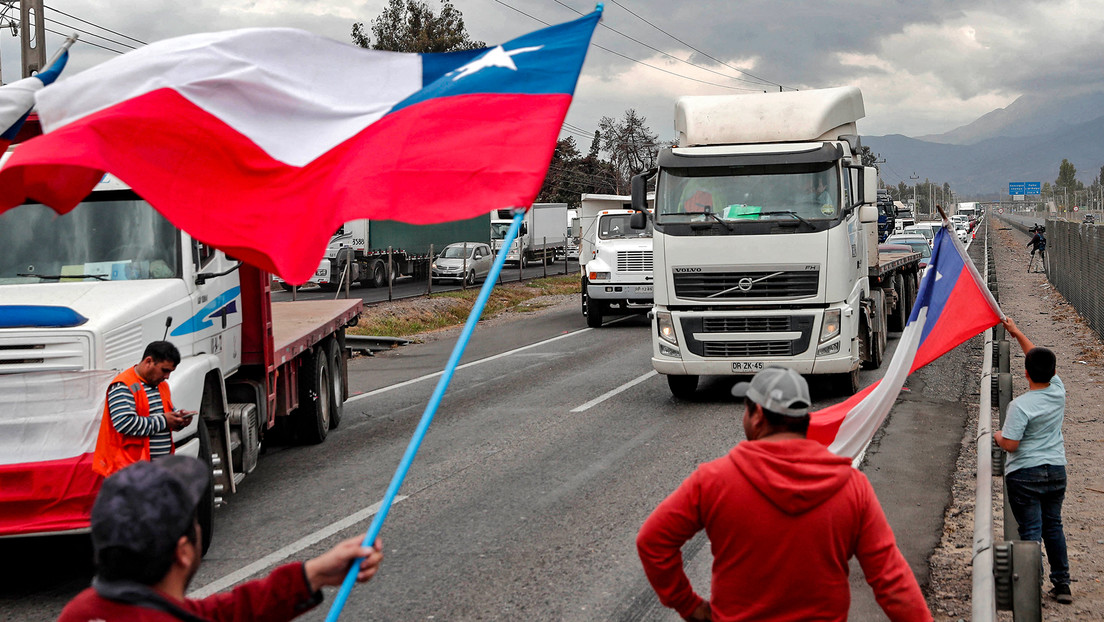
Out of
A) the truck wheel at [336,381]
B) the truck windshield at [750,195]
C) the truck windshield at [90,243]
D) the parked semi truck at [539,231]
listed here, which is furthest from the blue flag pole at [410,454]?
the parked semi truck at [539,231]

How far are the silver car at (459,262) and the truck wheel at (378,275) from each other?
186 cm

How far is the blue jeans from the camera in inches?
245

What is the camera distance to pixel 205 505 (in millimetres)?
7000

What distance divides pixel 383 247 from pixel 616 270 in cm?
1724

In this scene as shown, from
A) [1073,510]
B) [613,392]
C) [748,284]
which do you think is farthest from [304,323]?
[1073,510]

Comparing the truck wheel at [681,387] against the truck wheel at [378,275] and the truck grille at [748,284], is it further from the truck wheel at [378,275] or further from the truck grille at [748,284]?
the truck wheel at [378,275]

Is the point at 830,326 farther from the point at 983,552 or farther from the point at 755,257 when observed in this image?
the point at 983,552

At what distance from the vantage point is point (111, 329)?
6.74m

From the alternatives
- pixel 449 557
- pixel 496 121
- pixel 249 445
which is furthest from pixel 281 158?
pixel 249 445

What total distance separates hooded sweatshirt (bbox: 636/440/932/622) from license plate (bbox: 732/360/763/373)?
9.73 m

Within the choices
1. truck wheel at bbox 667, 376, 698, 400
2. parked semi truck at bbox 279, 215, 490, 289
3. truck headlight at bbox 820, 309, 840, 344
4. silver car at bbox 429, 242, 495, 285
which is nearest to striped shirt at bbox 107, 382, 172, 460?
truck wheel at bbox 667, 376, 698, 400

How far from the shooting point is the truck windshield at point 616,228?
80.2 feet

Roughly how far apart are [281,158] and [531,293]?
3160 cm

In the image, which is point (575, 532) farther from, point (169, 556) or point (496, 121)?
point (169, 556)
